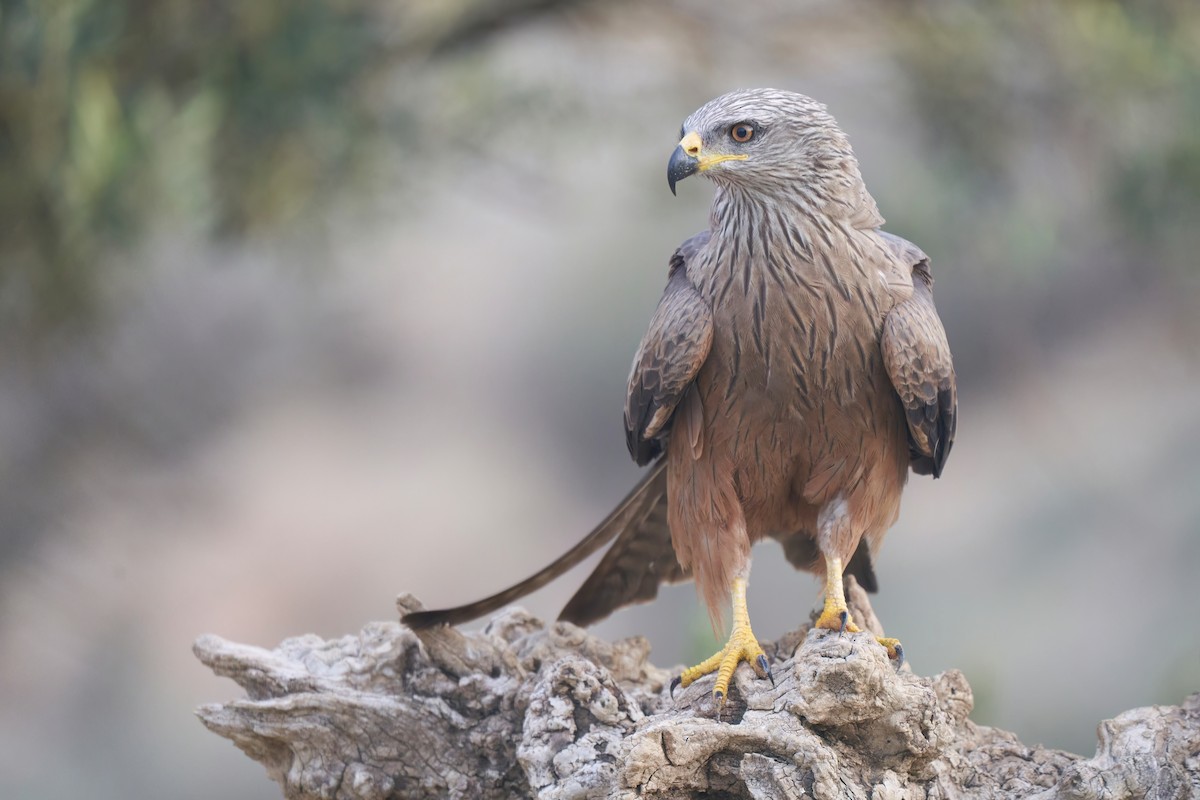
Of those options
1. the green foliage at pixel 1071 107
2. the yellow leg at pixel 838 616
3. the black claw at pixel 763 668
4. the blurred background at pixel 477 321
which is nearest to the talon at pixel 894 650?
the yellow leg at pixel 838 616

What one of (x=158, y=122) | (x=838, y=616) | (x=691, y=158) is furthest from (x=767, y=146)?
(x=158, y=122)

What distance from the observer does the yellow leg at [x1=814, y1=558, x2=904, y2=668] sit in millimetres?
3479

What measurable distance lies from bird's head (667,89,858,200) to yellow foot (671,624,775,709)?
125 cm

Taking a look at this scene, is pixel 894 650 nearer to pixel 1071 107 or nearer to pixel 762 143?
pixel 762 143

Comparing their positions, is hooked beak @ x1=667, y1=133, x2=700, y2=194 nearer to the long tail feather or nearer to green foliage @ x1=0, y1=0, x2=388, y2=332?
the long tail feather

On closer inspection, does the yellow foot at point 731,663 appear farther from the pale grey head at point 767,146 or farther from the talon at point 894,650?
the pale grey head at point 767,146

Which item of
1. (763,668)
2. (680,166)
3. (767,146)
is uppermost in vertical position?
(767,146)

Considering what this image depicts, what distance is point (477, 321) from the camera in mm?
10695

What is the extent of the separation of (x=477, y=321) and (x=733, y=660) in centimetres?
760

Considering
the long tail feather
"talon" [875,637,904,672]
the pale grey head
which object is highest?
the pale grey head

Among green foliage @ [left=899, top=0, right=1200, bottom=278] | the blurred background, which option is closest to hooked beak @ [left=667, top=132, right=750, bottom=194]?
the blurred background

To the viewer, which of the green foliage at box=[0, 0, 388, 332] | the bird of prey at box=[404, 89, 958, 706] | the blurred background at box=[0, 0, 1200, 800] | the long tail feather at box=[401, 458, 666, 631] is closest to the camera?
the bird of prey at box=[404, 89, 958, 706]

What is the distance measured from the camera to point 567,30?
8406 millimetres

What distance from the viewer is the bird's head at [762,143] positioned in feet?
11.1
